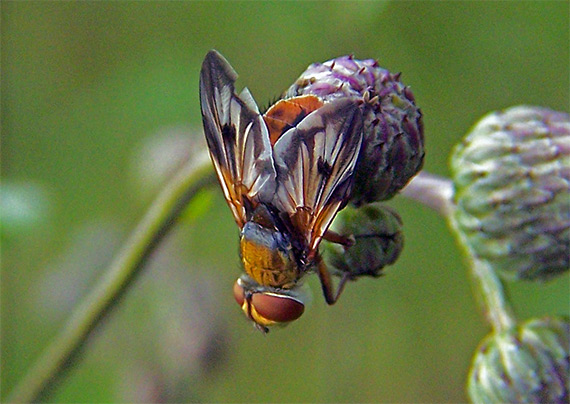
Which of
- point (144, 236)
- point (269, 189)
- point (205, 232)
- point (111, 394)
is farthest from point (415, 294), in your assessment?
point (269, 189)

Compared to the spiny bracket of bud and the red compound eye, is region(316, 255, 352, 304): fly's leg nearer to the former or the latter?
the red compound eye

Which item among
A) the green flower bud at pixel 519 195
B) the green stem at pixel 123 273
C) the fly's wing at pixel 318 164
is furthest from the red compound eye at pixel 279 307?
the green flower bud at pixel 519 195

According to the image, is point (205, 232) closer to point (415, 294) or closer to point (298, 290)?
point (415, 294)

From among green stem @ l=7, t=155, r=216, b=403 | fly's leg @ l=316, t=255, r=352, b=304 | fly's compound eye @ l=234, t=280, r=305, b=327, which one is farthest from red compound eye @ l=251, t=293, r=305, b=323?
green stem @ l=7, t=155, r=216, b=403

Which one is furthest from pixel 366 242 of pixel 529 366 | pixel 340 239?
pixel 529 366

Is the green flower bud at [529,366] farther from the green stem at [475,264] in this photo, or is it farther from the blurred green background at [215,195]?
the blurred green background at [215,195]
